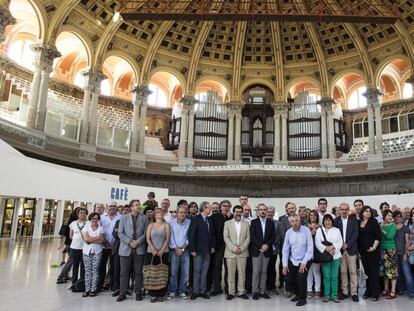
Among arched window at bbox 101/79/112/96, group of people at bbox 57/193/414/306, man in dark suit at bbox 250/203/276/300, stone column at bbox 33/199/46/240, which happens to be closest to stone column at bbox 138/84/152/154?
arched window at bbox 101/79/112/96

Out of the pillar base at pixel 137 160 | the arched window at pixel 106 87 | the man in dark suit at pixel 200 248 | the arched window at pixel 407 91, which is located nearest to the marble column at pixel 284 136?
the arched window at pixel 407 91

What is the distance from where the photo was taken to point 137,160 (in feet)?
82.2

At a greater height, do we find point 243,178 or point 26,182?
point 243,178

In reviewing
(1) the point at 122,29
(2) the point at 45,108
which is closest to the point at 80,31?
(1) the point at 122,29

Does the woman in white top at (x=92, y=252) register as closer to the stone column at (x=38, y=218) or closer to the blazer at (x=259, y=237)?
the blazer at (x=259, y=237)

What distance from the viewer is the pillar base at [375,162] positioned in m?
23.5

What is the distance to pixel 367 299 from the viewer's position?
20.5ft

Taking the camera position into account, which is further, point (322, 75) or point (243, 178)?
point (322, 75)

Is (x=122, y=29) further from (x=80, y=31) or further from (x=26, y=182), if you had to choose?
(x=26, y=182)

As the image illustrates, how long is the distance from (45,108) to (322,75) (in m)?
20.4

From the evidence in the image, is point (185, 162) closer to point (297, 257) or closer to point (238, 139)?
point (238, 139)

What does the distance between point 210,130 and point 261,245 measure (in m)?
21.8

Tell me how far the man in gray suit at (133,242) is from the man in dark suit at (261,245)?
78.7 inches

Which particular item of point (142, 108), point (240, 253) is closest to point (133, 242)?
point (240, 253)
